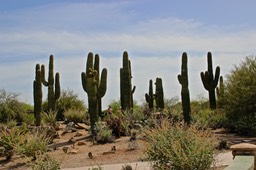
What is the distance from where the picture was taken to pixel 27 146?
1568cm

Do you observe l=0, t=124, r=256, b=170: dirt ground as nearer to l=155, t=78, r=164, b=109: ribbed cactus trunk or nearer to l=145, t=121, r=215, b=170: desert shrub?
l=145, t=121, r=215, b=170: desert shrub

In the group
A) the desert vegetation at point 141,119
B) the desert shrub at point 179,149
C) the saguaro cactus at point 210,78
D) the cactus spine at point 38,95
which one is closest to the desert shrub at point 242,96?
the desert vegetation at point 141,119

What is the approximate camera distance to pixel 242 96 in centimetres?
2541

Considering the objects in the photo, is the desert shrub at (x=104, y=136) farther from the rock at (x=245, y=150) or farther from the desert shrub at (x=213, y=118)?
the rock at (x=245, y=150)

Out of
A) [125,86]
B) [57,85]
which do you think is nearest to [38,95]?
[57,85]

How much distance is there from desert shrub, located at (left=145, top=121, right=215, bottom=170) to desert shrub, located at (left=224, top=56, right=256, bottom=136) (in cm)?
1319

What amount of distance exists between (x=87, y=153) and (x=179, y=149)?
24.3ft

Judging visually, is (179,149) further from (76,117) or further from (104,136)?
(76,117)

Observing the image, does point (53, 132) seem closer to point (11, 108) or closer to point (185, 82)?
point (185, 82)

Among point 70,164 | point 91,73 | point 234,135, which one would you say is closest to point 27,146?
point 70,164

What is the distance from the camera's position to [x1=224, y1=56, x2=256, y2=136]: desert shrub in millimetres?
24875

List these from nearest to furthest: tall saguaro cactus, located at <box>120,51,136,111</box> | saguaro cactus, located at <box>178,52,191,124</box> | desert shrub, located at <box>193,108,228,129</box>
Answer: desert shrub, located at <box>193,108,228,129</box> → saguaro cactus, located at <box>178,52,191,124</box> → tall saguaro cactus, located at <box>120,51,136,111</box>

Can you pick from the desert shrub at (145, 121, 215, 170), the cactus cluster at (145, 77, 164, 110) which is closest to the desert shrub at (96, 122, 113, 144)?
the desert shrub at (145, 121, 215, 170)

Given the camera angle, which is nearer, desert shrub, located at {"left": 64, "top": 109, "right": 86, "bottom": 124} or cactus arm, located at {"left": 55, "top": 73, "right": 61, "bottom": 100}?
desert shrub, located at {"left": 64, "top": 109, "right": 86, "bottom": 124}
